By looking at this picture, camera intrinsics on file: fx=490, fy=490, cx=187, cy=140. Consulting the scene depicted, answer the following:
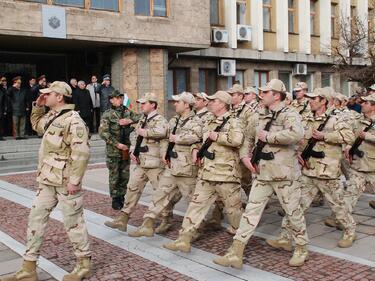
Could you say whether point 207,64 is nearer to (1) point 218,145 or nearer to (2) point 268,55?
(2) point 268,55

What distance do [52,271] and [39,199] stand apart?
0.87 metres

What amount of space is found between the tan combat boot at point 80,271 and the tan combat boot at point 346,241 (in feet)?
10.0

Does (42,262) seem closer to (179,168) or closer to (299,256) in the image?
(179,168)

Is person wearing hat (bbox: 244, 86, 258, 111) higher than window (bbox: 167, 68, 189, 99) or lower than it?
A: lower

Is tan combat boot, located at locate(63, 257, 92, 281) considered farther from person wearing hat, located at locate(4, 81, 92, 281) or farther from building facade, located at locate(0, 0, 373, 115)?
building facade, located at locate(0, 0, 373, 115)

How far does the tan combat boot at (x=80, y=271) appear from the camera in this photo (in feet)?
16.3

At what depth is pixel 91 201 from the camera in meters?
9.09

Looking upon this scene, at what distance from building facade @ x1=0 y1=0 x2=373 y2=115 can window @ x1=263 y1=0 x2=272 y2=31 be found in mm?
50

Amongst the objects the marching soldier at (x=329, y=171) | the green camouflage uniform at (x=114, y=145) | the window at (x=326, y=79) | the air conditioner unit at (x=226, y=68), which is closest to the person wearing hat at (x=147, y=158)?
the green camouflage uniform at (x=114, y=145)

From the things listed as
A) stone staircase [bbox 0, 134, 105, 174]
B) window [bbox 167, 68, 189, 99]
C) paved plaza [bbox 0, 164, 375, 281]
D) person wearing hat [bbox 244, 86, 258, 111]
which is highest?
window [bbox 167, 68, 189, 99]

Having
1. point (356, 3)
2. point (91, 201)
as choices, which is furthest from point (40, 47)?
point (356, 3)

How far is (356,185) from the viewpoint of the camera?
656cm

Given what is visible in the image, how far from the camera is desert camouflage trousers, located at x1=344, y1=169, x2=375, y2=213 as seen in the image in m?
6.39

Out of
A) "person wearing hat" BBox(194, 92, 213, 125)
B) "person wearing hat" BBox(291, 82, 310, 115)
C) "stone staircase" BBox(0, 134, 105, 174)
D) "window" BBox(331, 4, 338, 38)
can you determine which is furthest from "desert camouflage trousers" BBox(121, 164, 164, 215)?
"window" BBox(331, 4, 338, 38)
